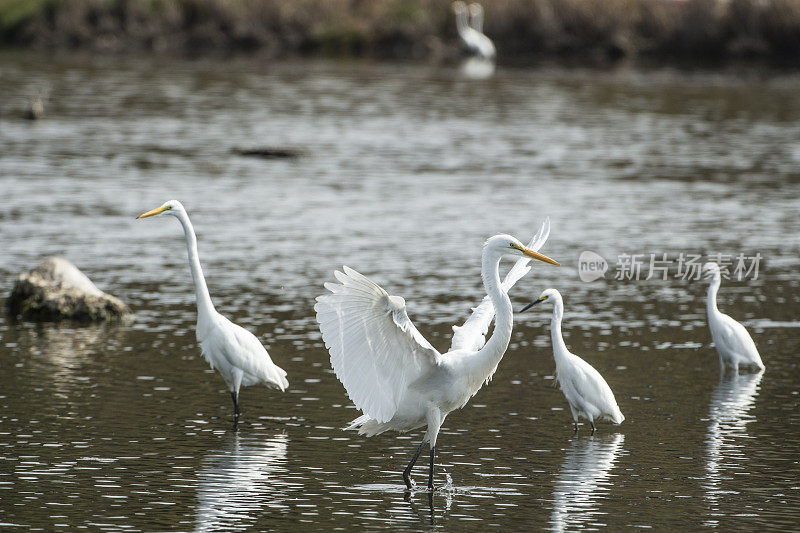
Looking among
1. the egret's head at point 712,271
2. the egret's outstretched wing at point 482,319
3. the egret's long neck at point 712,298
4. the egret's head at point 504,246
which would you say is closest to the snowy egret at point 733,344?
the egret's long neck at point 712,298

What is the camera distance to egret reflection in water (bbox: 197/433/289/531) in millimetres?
8627

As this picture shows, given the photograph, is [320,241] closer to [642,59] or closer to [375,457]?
[375,457]

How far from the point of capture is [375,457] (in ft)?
33.4

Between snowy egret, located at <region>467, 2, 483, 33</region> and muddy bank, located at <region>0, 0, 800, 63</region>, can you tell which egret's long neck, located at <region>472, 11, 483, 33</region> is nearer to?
snowy egret, located at <region>467, 2, 483, 33</region>

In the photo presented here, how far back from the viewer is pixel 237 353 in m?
10.9

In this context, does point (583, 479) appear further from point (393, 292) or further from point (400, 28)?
point (400, 28)

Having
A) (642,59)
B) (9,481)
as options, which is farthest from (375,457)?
(642,59)

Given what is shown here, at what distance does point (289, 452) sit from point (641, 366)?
4.38m

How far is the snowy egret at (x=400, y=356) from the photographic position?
28.4 feet

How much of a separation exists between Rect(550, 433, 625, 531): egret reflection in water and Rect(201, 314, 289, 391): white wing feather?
2692mm

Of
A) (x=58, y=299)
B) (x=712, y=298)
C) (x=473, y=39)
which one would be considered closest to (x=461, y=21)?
(x=473, y=39)

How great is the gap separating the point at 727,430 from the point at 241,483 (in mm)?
4217

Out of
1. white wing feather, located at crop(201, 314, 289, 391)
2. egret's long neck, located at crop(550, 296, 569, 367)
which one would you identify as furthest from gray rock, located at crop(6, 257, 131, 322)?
egret's long neck, located at crop(550, 296, 569, 367)

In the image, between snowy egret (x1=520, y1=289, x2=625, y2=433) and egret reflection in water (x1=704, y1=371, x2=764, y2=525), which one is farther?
snowy egret (x1=520, y1=289, x2=625, y2=433)
